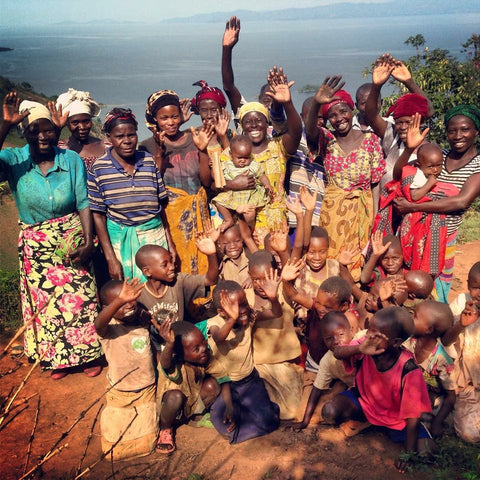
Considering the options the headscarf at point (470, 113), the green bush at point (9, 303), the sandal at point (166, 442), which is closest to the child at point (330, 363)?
the sandal at point (166, 442)

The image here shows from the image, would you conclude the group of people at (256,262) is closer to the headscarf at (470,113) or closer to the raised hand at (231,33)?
the headscarf at (470,113)

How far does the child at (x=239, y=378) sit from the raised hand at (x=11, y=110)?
2040 millimetres

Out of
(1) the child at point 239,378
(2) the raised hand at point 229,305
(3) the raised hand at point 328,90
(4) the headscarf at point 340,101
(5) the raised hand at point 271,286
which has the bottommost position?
(1) the child at point 239,378

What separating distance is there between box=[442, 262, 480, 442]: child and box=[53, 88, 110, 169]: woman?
3521mm

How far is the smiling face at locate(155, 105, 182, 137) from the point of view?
179 inches

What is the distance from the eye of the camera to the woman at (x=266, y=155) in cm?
455

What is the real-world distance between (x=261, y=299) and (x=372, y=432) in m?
1.34

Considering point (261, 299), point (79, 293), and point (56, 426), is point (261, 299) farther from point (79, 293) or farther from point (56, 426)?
point (56, 426)

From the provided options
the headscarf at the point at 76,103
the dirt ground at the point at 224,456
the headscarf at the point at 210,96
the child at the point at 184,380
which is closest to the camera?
the dirt ground at the point at 224,456

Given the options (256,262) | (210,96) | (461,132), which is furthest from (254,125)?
(461,132)

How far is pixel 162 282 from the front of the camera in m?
4.11

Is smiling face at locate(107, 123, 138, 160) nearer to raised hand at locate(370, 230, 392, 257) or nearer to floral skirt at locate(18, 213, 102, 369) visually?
floral skirt at locate(18, 213, 102, 369)

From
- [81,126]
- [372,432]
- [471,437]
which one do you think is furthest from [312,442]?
[81,126]

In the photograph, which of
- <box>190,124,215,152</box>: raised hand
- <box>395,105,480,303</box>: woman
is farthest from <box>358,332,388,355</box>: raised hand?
<box>190,124,215,152</box>: raised hand
